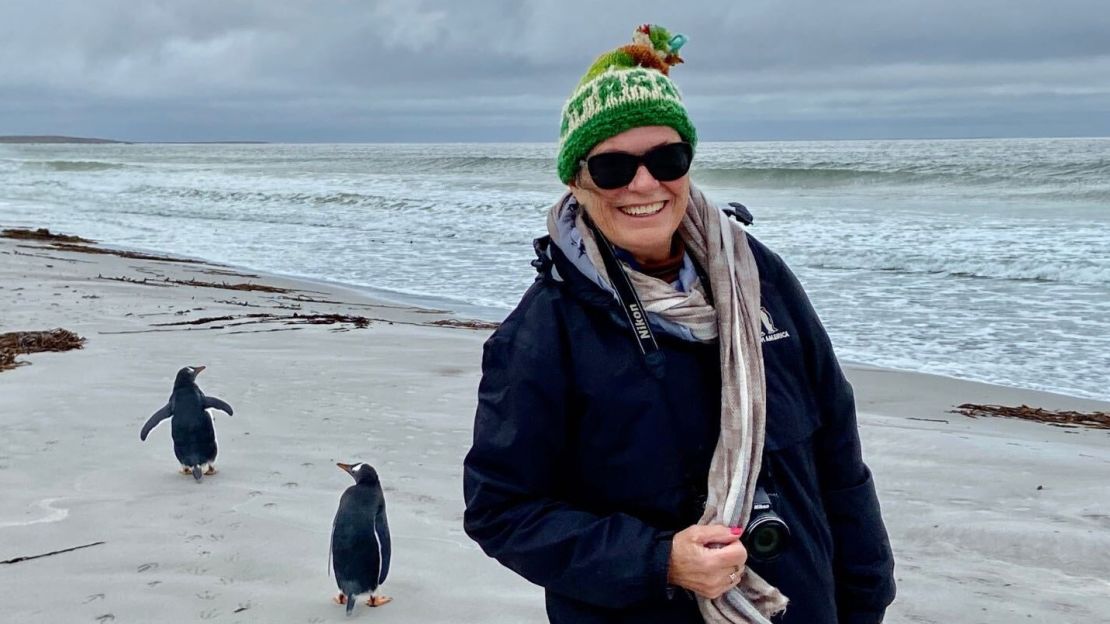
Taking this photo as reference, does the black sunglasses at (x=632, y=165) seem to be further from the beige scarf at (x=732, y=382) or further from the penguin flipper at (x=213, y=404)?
the penguin flipper at (x=213, y=404)

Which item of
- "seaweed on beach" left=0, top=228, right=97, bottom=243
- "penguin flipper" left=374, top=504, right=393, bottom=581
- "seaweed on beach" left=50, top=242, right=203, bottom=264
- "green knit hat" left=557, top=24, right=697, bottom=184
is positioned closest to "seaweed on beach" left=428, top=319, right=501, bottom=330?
"penguin flipper" left=374, top=504, right=393, bottom=581

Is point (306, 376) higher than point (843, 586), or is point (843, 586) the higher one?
point (843, 586)

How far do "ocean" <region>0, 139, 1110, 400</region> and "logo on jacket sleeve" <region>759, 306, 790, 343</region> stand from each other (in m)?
6.89

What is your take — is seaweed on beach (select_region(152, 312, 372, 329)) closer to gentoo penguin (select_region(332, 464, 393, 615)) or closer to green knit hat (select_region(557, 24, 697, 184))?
gentoo penguin (select_region(332, 464, 393, 615))

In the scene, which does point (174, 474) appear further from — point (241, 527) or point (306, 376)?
point (306, 376)

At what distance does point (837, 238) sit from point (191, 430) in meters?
14.6

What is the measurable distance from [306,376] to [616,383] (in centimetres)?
568

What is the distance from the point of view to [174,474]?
4730 mm

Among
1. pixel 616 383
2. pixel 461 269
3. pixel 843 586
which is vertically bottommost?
pixel 461 269

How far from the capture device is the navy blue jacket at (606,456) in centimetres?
154

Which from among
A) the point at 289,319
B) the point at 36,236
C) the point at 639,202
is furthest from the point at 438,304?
the point at 639,202

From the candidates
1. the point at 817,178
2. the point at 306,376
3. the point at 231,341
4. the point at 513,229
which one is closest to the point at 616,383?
the point at 306,376

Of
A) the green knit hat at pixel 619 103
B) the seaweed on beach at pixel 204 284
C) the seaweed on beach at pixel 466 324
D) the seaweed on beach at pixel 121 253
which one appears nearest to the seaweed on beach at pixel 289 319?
the seaweed on beach at pixel 466 324

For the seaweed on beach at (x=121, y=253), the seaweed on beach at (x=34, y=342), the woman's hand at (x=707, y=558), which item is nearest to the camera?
the woman's hand at (x=707, y=558)
